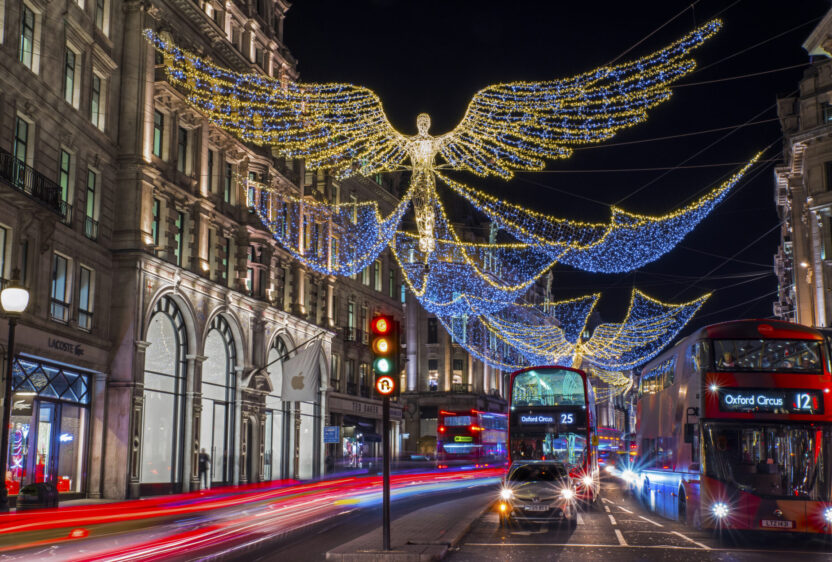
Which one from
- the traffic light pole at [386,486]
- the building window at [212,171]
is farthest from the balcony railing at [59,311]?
the traffic light pole at [386,486]

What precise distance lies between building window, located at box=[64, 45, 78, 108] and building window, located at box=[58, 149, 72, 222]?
176 cm

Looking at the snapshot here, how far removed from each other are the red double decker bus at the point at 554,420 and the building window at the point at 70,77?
1675cm

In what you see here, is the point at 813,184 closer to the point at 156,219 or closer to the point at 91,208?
the point at 156,219

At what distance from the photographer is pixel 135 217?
3284 cm

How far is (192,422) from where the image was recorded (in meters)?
36.0

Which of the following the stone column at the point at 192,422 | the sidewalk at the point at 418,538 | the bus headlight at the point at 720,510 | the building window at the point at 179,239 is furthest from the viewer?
the building window at the point at 179,239

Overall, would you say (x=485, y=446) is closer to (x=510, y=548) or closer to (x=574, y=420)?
(x=574, y=420)

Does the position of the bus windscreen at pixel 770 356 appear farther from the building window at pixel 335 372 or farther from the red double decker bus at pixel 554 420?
the building window at pixel 335 372

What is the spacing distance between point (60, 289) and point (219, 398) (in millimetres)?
11905

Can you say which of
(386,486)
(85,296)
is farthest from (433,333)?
(386,486)

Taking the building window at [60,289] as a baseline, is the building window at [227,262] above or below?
above

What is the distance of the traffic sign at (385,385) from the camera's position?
1471 centimetres

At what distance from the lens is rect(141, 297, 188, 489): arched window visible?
111ft

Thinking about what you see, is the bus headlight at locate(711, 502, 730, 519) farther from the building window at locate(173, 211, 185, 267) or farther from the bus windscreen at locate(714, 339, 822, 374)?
the building window at locate(173, 211, 185, 267)
